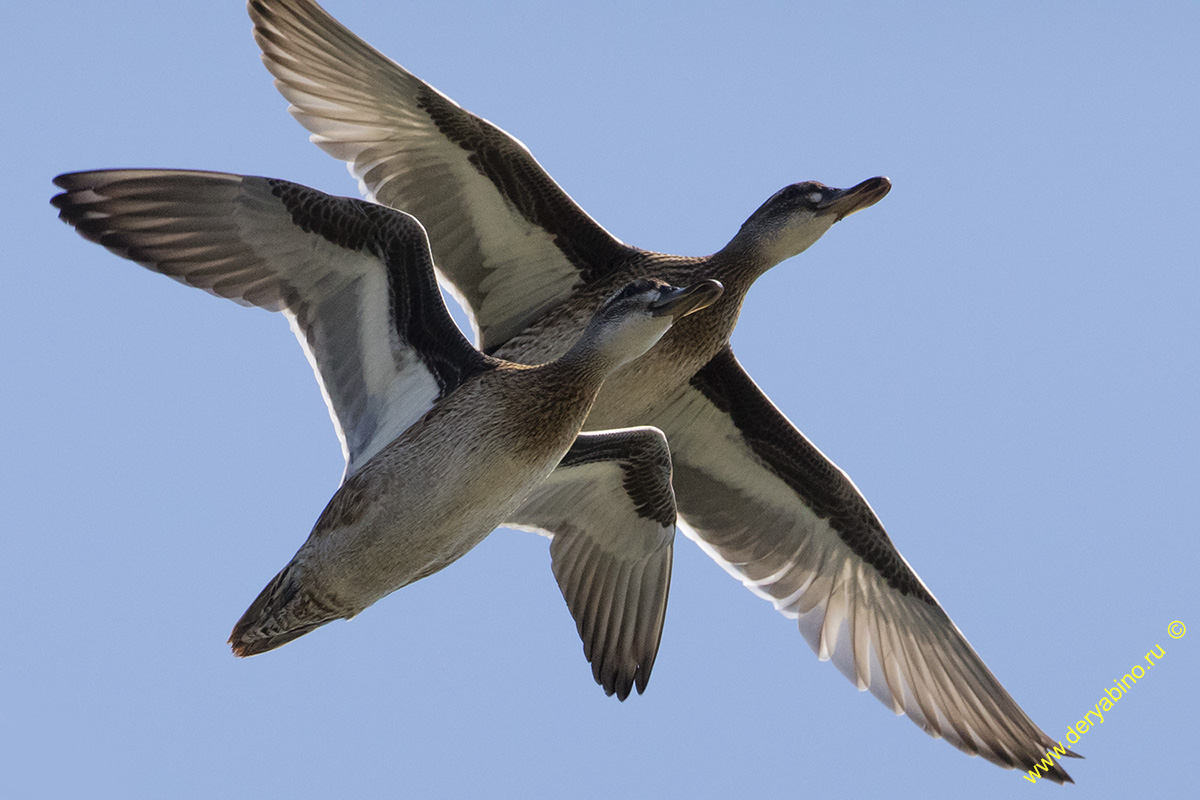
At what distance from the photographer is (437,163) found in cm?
1164

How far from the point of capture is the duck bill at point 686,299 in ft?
31.6

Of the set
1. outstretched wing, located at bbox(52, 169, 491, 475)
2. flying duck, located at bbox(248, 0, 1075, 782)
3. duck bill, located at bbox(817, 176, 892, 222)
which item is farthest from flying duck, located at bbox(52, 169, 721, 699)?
duck bill, located at bbox(817, 176, 892, 222)

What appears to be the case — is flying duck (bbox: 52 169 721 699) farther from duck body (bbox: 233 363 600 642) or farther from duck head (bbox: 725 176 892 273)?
duck head (bbox: 725 176 892 273)

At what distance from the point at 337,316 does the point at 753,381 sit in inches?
128

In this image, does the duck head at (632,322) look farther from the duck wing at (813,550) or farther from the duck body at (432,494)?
the duck wing at (813,550)

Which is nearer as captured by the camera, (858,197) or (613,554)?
(613,554)

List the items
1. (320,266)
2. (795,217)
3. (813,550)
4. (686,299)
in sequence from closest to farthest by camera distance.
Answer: (686,299)
(320,266)
(795,217)
(813,550)

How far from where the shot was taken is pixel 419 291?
10211 millimetres

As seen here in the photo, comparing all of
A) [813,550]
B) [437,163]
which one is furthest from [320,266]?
[813,550]

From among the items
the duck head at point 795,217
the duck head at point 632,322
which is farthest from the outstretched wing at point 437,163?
the duck head at point 632,322

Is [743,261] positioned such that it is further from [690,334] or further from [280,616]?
[280,616]

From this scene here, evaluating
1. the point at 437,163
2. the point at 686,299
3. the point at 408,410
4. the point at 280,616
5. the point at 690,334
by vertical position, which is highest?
the point at 686,299

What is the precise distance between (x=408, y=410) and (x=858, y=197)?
351 centimetres

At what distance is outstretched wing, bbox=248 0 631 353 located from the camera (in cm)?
1148
